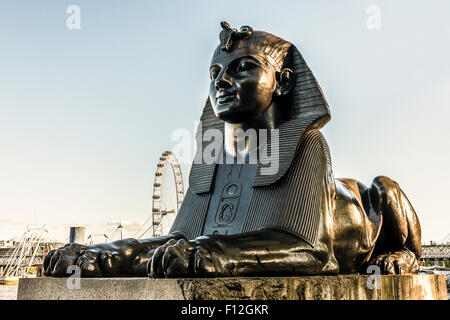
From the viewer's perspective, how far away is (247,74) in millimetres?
4160

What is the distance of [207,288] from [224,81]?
1.96 m

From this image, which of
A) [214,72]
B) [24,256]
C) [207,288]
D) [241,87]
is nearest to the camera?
[207,288]

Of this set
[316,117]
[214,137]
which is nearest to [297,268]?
[316,117]

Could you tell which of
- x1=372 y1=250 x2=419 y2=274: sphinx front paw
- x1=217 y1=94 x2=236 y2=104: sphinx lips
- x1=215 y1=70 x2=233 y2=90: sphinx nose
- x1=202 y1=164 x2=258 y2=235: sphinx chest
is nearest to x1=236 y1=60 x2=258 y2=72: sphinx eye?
x1=215 y1=70 x2=233 y2=90: sphinx nose

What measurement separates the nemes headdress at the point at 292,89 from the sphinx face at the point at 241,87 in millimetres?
93

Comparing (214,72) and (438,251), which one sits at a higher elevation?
(214,72)

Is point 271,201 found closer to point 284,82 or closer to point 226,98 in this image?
point 226,98

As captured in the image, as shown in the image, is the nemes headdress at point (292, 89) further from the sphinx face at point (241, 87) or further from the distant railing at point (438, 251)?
the distant railing at point (438, 251)

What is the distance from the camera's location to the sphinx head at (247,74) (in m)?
4.16

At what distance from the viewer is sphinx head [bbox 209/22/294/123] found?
416 centimetres

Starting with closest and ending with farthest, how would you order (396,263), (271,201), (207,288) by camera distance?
(207,288)
(271,201)
(396,263)

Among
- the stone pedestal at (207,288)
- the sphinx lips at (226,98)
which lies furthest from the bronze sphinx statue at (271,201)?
the stone pedestal at (207,288)

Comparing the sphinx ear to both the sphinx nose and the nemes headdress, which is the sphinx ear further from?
the sphinx nose

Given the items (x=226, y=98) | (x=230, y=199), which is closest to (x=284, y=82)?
(x=226, y=98)
